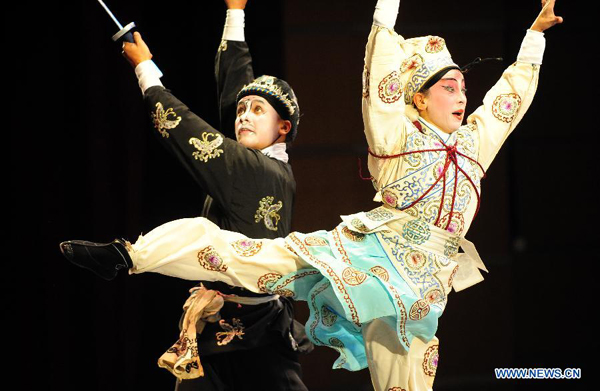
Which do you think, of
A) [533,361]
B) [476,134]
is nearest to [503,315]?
[533,361]

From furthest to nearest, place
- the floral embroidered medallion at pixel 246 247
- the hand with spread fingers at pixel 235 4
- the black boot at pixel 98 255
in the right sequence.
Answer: the hand with spread fingers at pixel 235 4, the floral embroidered medallion at pixel 246 247, the black boot at pixel 98 255

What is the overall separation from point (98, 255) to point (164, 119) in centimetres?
46

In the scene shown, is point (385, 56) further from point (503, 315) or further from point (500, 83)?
point (503, 315)

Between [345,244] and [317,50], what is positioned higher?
[317,50]

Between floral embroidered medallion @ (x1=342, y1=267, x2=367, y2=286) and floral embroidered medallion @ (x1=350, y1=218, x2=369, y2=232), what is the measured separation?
0.47 feet

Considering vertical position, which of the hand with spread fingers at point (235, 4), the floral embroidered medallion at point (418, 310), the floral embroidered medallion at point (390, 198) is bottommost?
the floral embroidered medallion at point (418, 310)

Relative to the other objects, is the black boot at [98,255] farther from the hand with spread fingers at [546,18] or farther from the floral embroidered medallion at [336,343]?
the hand with spread fingers at [546,18]

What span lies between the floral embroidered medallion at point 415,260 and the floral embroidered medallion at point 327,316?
268 mm

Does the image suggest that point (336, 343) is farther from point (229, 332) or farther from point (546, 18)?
point (546, 18)

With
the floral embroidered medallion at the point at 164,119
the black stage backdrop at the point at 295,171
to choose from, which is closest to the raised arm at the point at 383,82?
the floral embroidered medallion at the point at 164,119

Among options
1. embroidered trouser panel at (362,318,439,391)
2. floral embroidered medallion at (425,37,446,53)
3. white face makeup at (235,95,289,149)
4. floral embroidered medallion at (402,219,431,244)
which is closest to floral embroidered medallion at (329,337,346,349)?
embroidered trouser panel at (362,318,439,391)

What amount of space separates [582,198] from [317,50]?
123cm

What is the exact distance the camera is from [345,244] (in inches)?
105

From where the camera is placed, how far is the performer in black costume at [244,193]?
8.95 ft
